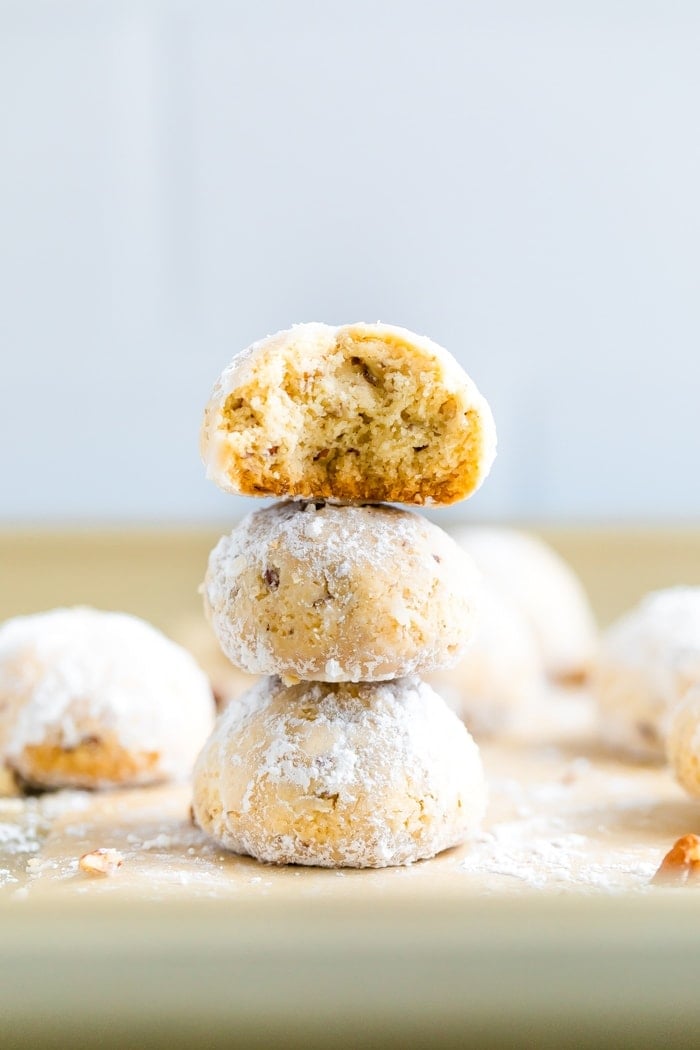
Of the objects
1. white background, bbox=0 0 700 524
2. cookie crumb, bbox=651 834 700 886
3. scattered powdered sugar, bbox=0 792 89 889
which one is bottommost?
scattered powdered sugar, bbox=0 792 89 889

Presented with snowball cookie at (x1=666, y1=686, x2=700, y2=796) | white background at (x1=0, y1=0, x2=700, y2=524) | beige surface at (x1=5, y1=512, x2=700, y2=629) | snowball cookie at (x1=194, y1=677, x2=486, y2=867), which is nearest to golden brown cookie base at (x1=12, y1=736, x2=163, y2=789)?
snowball cookie at (x1=194, y1=677, x2=486, y2=867)

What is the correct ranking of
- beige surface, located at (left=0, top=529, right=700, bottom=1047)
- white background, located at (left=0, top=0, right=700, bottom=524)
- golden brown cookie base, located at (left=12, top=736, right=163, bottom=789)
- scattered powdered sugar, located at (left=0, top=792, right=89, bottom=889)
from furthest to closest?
white background, located at (left=0, top=0, right=700, bottom=524) → golden brown cookie base, located at (left=12, top=736, right=163, bottom=789) → scattered powdered sugar, located at (left=0, top=792, right=89, bottom=889) → beige surface, located at (left=0, top=529, right=700, bottom=1047)

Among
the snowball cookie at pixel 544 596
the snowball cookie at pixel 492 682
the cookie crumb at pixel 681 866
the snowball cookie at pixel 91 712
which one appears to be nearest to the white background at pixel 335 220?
the snowball cookie at pixel 544 596

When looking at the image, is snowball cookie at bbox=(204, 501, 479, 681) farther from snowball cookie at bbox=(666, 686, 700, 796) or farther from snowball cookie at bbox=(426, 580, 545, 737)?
snowball cookie at bbox=(426, 580, 545, 737)

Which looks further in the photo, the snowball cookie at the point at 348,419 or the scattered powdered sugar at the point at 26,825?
the scattered powdered sugar at the point at 26,825

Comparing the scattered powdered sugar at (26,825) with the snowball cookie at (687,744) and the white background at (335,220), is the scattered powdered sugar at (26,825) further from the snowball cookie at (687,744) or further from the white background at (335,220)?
the white background at (335,220)

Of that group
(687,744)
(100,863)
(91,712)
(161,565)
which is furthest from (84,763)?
(161,565)

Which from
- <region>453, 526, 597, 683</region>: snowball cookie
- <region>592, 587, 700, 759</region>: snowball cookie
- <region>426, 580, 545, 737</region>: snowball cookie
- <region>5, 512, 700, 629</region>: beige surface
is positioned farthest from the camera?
<region>5, 512, 700, 629</region>: beige surface
